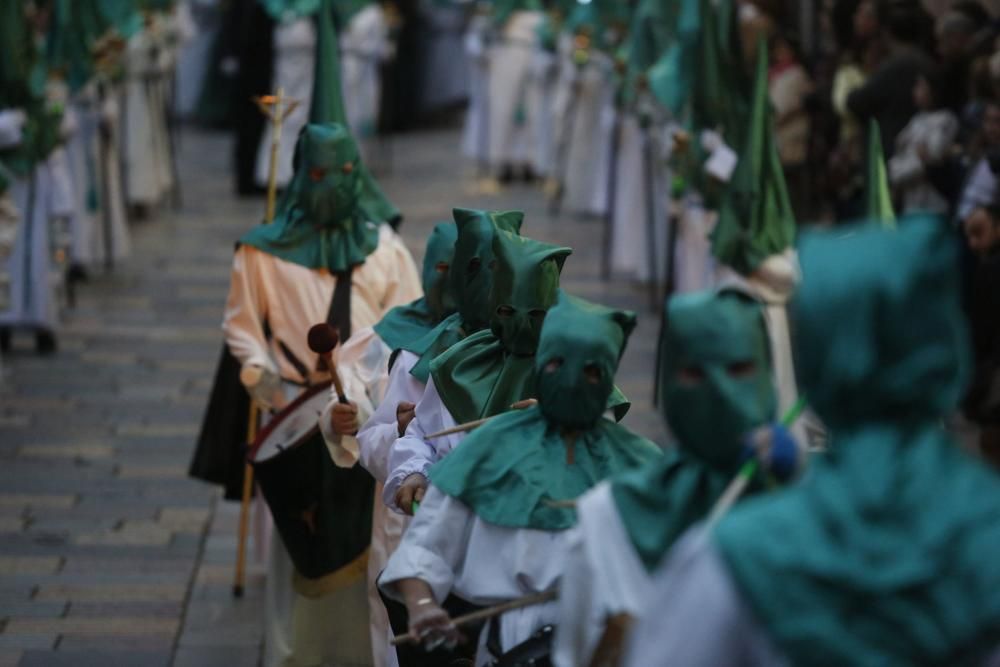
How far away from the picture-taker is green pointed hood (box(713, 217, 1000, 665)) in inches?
115

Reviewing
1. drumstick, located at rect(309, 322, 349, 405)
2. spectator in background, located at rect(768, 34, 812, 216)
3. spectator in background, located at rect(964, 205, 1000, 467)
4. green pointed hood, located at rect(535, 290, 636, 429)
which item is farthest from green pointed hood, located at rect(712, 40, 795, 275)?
green pointed hood, located at rect(535, 290, 636, 429)

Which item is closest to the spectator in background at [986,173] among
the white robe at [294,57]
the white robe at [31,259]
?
the white robe at [31,259]

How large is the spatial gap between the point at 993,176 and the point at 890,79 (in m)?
2.01

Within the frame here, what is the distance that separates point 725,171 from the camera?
35.3 ft

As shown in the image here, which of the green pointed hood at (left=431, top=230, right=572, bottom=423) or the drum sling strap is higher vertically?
the green pointed hood at (left=431, top=230, right=572, bottom=423)

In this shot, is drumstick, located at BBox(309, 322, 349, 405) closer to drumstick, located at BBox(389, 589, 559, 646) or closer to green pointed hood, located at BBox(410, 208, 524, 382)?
green pointed hood, located at BBox(410, 208, 524, 382)

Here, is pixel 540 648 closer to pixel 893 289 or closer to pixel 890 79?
pixel 893 289

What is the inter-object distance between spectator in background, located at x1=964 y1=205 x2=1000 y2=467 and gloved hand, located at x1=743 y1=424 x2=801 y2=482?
20.4 feet

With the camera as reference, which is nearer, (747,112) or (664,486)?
(664,486)

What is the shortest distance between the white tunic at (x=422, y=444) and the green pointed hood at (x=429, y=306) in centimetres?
66

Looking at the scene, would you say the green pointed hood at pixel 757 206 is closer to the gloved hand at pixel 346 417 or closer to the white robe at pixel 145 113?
the gloved hand at pixel 346 417

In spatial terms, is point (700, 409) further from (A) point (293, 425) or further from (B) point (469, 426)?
(A) point (293, 425)

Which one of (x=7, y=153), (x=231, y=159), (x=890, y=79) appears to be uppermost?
(x=890, y=79)

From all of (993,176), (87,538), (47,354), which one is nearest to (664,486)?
(87,538)
